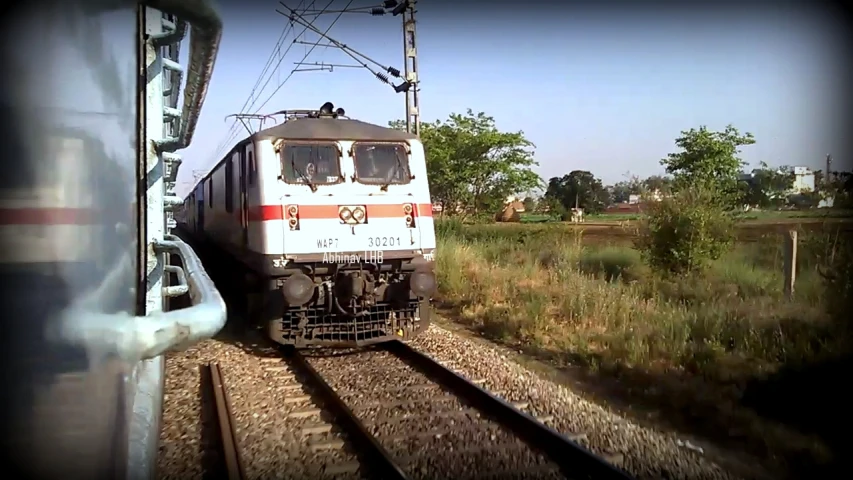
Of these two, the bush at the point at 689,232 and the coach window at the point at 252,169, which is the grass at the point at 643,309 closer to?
the bush at the point at 689,232

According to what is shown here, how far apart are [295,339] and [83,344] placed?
7.18 metres

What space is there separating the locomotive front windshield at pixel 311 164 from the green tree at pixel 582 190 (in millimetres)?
21238

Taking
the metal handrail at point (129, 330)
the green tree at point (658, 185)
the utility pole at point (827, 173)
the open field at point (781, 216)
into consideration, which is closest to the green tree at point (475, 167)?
the open field at point (781, 216)

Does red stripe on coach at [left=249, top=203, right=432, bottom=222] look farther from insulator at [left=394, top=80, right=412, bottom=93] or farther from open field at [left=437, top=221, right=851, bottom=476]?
insulator at [left=394, top=80, right=412, bottom=93]

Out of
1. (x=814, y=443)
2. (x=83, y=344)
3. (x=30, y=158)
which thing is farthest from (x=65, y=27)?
(x=814, y=443)

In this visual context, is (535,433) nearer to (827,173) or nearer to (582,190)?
(827,173)

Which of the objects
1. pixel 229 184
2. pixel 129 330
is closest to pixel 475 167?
pixel 229 184

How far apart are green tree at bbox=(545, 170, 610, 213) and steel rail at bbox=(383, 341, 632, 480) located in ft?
74.9

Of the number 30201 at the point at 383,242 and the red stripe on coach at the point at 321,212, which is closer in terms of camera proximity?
the red stripe on coach at the point at 321,212

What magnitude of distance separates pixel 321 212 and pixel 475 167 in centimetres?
1403

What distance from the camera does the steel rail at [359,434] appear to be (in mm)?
4573

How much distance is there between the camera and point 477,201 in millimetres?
22031

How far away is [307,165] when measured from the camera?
8625mm

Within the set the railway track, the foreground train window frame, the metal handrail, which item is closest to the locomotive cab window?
the foreground train window frame
